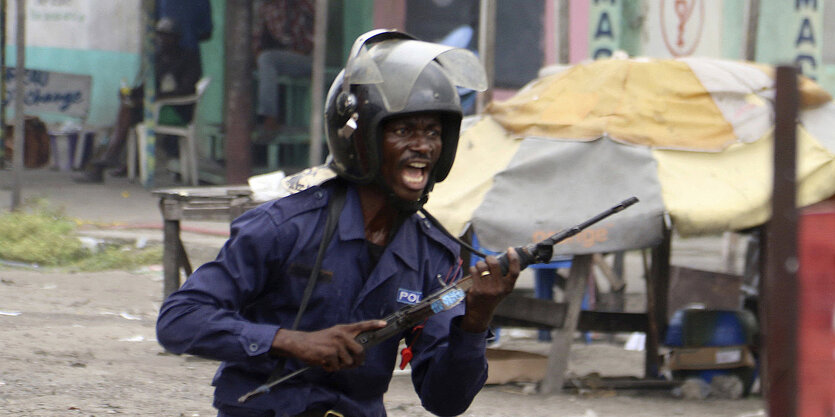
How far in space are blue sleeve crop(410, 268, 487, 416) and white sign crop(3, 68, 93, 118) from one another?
1189 cm

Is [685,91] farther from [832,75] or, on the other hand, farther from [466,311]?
[832,75]

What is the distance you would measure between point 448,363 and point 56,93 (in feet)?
39.6

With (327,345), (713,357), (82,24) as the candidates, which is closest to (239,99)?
(82,24)

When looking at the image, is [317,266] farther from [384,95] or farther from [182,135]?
[182,135]

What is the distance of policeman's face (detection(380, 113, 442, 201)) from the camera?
8.62 feet

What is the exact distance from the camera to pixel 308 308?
259 centimetres

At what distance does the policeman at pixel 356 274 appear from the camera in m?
2.45

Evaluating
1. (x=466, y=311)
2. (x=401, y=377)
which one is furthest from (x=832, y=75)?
(x=466, y=311)

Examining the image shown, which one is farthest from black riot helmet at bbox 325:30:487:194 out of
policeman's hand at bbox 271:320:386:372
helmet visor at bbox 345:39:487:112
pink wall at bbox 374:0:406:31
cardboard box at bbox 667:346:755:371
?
pink wall at bbox 374:0:406:31

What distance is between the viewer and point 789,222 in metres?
1.84

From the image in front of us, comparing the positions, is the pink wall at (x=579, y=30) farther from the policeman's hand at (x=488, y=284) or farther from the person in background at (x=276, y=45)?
the policeman's hand at (x=488, y=284)

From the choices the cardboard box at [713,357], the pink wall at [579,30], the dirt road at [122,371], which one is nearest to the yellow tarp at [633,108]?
the cardboard box at [713,357]

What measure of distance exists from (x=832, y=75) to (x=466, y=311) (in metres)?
13.1

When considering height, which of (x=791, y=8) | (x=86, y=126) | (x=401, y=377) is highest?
(x=791, y=8)
